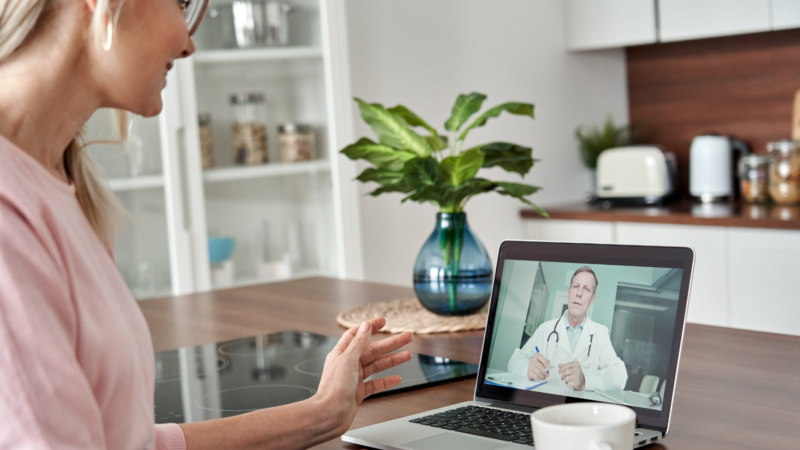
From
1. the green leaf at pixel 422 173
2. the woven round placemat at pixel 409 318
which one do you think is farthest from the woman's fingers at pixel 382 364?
the green leaf at pixel 422 173

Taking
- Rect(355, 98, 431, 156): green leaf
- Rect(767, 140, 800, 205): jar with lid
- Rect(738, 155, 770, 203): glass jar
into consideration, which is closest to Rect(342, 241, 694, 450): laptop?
Rect(355, 98, 431, 156): green leaf

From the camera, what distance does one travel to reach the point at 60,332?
56cm

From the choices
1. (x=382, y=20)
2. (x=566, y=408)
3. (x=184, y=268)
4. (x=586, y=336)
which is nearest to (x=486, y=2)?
(x=382, y=20)

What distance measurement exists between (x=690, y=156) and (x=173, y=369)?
2.79 m

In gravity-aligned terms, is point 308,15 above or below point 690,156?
above

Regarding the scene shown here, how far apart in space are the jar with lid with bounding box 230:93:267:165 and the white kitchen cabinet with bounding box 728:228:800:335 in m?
1.66

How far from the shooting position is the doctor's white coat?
0.79 meters

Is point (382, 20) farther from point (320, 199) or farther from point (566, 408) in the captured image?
point (566, 408)

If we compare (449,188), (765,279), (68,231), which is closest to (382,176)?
(449,188)

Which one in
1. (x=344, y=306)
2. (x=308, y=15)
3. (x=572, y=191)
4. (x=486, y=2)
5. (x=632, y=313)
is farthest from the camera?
(x=572, y=191)

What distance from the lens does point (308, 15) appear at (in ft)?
9.28

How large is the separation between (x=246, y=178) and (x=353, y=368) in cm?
203

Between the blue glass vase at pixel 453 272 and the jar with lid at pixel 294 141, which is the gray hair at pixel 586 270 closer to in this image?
the blue glass vase at pixel 453 272

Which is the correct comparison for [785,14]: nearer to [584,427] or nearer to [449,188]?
[449,188]
